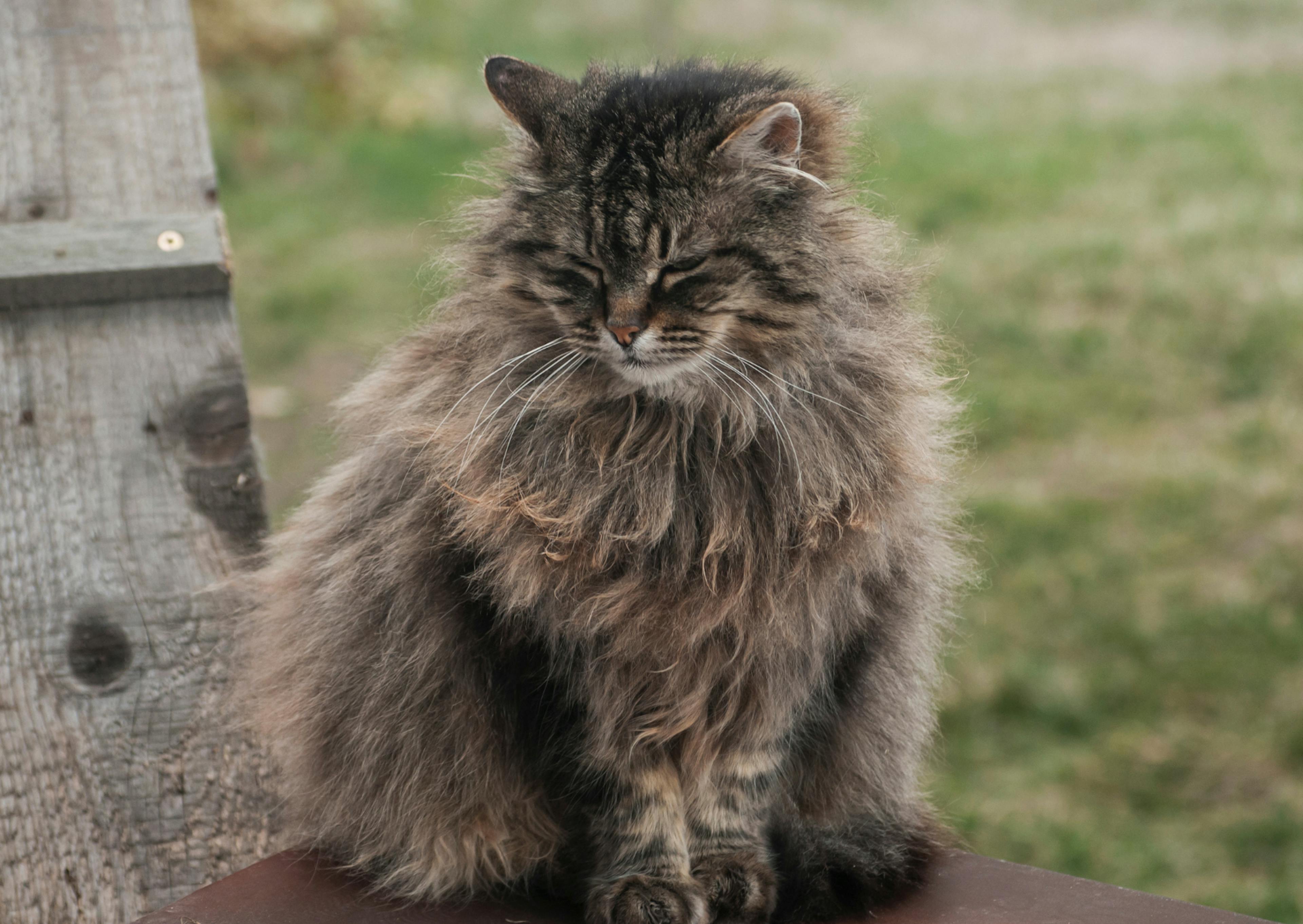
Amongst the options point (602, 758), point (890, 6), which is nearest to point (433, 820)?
point (602, 758)

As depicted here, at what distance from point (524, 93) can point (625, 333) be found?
16.2 inches

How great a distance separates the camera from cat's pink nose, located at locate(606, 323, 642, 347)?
174 centimetres

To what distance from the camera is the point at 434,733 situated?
6.68ft

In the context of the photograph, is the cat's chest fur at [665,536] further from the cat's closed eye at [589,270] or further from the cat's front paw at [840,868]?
the cat's front paw at [840,868]

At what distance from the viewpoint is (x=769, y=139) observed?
1.77 meters

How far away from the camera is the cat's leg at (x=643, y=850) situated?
6.23ft

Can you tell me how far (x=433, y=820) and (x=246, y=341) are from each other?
15.0 ft

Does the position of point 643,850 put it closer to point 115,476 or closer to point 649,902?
point 649,902

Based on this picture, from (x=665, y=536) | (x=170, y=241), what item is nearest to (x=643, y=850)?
(x=665, y=536)

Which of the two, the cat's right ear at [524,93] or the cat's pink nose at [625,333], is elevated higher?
the cat's right ear at [524,93]

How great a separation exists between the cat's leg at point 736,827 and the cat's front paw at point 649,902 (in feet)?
0.15

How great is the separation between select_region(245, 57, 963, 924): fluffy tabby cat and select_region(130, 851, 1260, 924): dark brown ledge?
0.19 feet

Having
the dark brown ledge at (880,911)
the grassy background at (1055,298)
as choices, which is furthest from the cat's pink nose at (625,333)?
the dark brown ledge at (880,911)

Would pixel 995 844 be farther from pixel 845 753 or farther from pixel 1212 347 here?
pixel 1212 347
